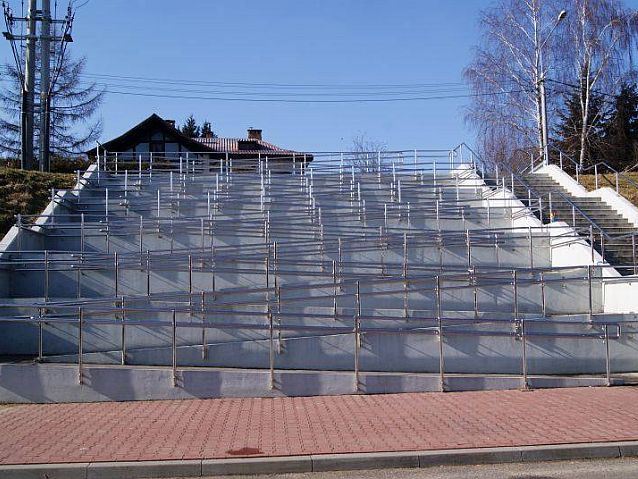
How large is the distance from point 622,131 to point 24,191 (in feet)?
116

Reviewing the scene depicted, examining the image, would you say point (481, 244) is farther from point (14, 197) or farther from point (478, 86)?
point (478, 86)

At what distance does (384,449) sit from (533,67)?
36.0 meters

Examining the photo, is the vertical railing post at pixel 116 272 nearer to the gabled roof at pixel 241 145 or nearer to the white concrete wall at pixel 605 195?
the white concrete wall at pixel 605 195

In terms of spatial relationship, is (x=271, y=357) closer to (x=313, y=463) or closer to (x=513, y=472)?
(x=313, y=463)

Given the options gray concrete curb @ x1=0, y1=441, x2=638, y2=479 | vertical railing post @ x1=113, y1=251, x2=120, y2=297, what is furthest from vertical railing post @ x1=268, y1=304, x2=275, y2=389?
vertical railing post @ x1=113, y1=251, x2=120, y2=297

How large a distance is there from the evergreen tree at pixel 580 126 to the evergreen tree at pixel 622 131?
19.2 inches

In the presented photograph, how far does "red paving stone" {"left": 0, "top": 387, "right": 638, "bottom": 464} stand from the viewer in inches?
323

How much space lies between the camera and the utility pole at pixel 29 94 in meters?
29.3

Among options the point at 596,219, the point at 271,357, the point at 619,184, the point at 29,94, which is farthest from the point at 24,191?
the point at 619,184

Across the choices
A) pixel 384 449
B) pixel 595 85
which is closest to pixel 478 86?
pixel 595 85

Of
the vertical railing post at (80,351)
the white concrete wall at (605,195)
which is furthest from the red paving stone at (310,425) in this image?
the white concrete wall at (605,195)

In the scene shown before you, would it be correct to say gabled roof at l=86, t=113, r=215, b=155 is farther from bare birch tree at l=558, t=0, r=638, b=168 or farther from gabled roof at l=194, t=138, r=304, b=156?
bare birch tree at l=558, t=0, r=638, b=168

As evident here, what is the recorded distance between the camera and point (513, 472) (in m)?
7.57

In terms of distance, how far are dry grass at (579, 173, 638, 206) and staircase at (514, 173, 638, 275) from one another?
2.22 m
